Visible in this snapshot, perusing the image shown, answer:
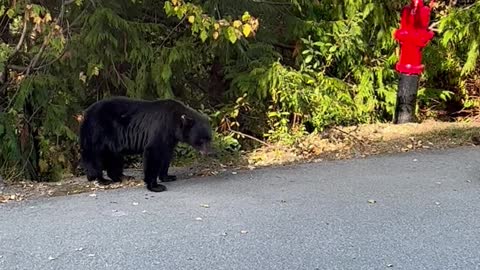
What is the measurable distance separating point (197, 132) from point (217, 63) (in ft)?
10.7

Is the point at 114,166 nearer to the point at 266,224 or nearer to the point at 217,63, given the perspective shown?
Answer: the point at 266,224

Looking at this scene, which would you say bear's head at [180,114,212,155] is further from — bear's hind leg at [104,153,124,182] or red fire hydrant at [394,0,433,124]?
red fire hydrant at [394,0,433,124]

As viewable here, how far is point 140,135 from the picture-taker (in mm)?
6281

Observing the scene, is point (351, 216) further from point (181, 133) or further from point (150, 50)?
point (150, 50)

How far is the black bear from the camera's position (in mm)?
6145

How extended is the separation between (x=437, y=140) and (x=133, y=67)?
4.19 metres

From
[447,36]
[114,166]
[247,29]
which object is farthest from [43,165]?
[447,36]

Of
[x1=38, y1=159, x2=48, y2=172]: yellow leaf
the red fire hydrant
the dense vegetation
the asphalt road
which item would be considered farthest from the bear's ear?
the red fire hydrant

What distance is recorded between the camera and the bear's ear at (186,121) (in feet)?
20.3

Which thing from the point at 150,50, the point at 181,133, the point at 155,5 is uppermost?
the point at 155,5

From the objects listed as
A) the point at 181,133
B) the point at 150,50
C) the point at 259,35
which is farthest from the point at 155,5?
the point at 181,133

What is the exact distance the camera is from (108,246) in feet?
14.8

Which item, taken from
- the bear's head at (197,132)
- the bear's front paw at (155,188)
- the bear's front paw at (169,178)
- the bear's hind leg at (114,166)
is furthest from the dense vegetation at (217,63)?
the bear's front paw at (155,188)

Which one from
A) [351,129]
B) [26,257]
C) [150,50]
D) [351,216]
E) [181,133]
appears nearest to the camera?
[26,257]
